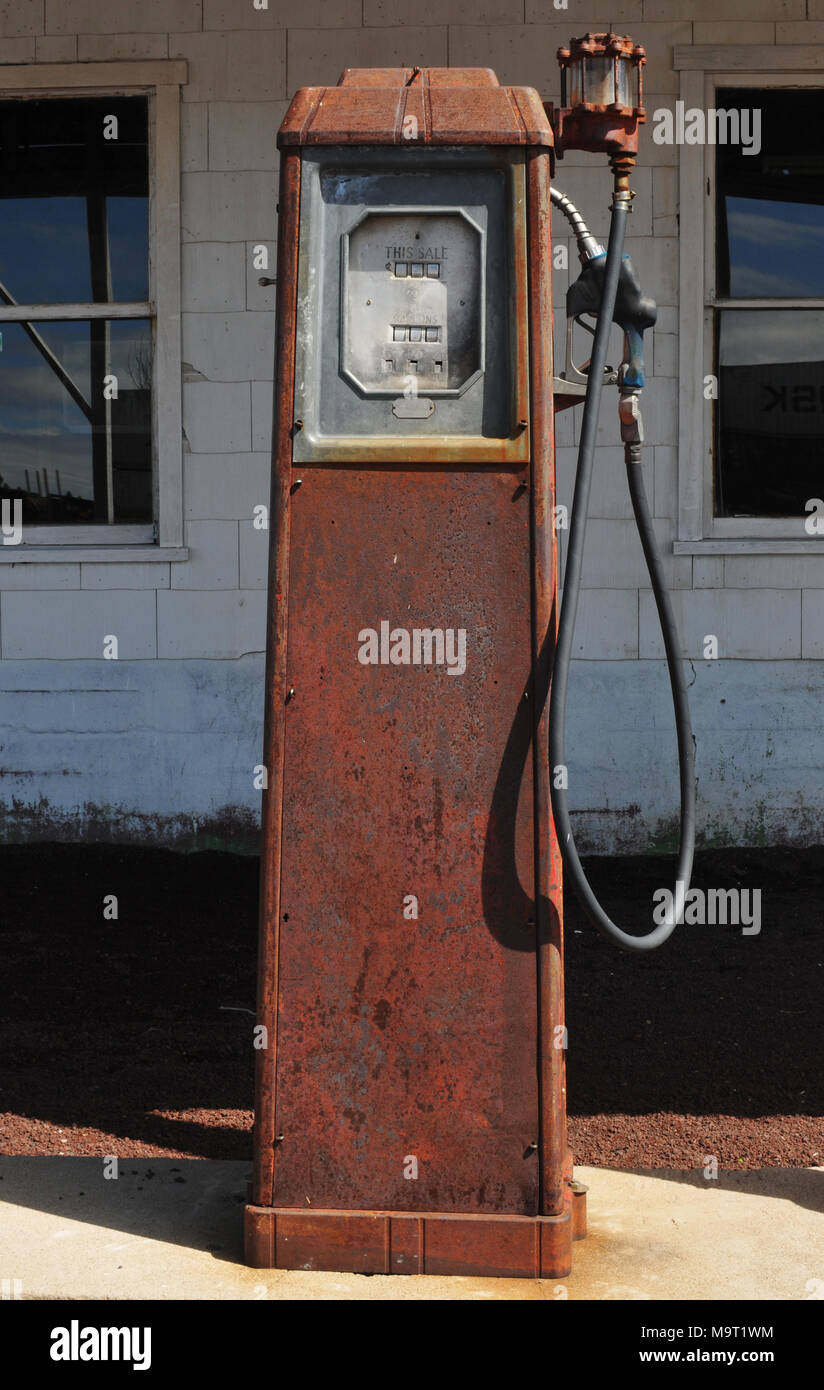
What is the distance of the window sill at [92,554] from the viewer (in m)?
6.58

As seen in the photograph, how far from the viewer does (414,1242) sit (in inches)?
107

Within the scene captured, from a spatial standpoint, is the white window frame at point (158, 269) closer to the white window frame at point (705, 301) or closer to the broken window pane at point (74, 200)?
the broken window pane at point (74, 200)

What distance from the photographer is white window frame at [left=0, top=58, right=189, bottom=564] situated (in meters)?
6.48

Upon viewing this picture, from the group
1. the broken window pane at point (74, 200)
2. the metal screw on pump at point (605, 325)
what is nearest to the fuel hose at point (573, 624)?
the metal screw on pump at point (605, 325)

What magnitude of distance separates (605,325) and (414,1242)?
6.30 feet

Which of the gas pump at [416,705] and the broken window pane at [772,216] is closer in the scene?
the gas pump at [416,705]

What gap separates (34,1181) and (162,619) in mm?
3749

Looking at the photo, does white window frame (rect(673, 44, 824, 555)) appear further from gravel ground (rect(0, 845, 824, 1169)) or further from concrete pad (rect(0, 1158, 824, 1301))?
concrete pad (rect(0, 1158, 824, 1301))

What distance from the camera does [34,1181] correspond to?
323 centimetres

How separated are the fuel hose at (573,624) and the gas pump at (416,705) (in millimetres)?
12

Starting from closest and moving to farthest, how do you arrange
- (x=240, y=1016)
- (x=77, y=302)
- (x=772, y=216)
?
(x=240, y=1016) < (x=772, y=216) < (x=77, y=302)

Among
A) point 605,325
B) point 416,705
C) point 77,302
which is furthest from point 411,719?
point 77,302

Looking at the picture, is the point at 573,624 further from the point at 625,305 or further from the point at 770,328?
the point at 770,328

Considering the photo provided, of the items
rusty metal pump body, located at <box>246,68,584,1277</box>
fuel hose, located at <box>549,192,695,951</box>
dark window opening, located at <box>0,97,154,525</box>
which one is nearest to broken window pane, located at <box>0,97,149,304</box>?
dark window opening, located at <box>0,97,154,525</box>
